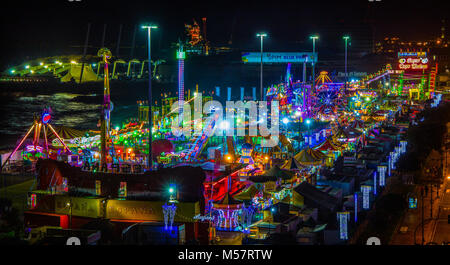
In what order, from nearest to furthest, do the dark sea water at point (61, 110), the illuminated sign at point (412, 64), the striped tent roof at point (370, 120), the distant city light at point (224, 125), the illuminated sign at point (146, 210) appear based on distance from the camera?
1. the illuminated sign at point (146, 210)
2. the distant city light at point (224, 125)
3. the striped tent roof at point (370, 120)
4. the dark sea water at point (61, 110)
5. the illuminated sign at point (412, 64)

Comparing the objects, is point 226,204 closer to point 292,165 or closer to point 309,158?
point 292,165

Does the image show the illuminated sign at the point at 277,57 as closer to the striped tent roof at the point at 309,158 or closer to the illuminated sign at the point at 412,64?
the illuminated sign at the point at 412,64

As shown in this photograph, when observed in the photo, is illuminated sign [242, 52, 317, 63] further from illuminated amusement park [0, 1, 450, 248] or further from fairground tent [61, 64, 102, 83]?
illuminated amusement park [0, 1, 450, 248]

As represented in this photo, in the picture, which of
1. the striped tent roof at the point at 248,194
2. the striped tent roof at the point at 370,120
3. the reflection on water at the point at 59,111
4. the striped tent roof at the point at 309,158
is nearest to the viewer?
the striped tent roof at the point at 248,194

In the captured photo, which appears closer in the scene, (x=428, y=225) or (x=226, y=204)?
(x=226, y=204)

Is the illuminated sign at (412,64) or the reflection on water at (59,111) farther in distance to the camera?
the illuminated sign at (412,64)

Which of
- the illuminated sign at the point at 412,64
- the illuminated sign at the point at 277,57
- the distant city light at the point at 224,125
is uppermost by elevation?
the illuminated sign at the point at 277,57

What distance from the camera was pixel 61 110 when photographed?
83625 millimetres

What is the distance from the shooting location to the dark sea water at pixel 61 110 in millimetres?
64938

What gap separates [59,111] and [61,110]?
159 cm

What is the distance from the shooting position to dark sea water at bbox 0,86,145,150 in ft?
213

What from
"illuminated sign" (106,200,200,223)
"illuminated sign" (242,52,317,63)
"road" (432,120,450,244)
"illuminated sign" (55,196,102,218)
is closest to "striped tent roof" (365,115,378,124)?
"road" (432,120,450,244)

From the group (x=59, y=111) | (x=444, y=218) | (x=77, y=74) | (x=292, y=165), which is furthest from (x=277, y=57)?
(x=444, y=218)

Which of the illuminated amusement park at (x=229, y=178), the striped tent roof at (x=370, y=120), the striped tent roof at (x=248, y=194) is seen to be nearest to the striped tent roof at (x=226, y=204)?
the illuminated amusement park at (x=229, y=178)
